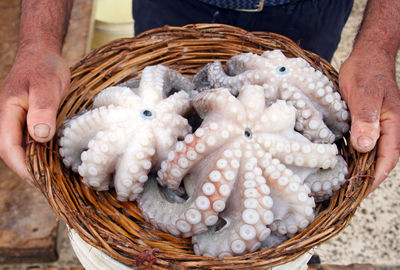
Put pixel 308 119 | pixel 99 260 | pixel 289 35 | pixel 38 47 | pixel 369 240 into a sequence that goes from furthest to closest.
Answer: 1. pixel 369 240
2. pixel 289 35
3. pixel 38 47
4. pixel 308 119
5. pixel 99 260

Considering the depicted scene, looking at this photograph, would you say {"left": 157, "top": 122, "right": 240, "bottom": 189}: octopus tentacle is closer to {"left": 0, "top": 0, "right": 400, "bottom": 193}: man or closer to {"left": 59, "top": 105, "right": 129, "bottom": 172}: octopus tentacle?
{"left": 59, "top": 105, "right": 129, "bottom": 172}: octopus tentacle

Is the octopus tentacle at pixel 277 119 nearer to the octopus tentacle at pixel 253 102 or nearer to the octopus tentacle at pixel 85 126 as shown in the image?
the octopus tentacle at pixel 253 102

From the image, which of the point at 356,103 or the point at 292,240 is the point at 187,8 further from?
the point at 292,240

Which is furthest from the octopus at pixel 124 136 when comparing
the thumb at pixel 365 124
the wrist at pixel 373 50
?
the wrist at pixel 373 50

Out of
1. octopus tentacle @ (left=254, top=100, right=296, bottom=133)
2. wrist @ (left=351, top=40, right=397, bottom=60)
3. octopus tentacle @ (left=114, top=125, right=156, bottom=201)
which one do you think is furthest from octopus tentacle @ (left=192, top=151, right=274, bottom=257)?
wrist @ (left=351, top=40, right=397, bottom=60)

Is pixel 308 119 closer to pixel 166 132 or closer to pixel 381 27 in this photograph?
pixel 166 132

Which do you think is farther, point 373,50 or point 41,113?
point 373,50

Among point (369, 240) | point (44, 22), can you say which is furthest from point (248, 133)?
point (369, 240)
